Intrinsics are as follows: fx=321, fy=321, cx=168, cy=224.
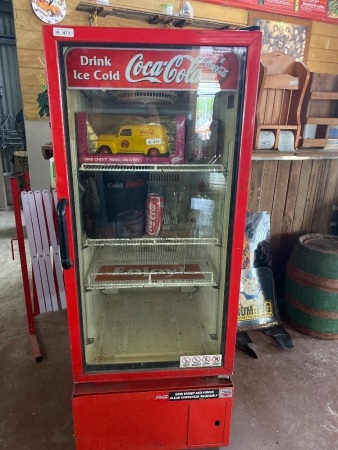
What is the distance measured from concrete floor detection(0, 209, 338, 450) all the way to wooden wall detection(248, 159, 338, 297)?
73 cm

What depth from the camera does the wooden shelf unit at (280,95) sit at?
237cm

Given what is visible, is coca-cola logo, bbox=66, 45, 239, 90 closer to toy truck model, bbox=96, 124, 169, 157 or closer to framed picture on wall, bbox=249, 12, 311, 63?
toy truck model, bbox=96, 124, 169, 157

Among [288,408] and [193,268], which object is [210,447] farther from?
[193,268]

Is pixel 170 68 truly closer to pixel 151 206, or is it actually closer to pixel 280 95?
pixel 151 206

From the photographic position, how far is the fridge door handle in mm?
1208

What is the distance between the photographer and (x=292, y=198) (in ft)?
8.82

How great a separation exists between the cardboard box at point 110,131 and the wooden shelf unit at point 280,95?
1.15m

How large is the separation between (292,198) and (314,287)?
749 mm

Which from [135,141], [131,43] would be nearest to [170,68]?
[131,43]

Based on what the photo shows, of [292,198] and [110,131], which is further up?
[110,131]

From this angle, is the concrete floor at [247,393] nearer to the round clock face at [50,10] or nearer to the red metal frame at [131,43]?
the red metal frame at [131,43]

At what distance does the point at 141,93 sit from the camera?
4.71 feet

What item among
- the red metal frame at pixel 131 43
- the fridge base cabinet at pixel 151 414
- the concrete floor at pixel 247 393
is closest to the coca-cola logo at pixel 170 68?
the red metal frame at pixel 131 43

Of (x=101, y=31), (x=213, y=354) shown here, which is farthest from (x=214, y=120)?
(x=213, y=354)
